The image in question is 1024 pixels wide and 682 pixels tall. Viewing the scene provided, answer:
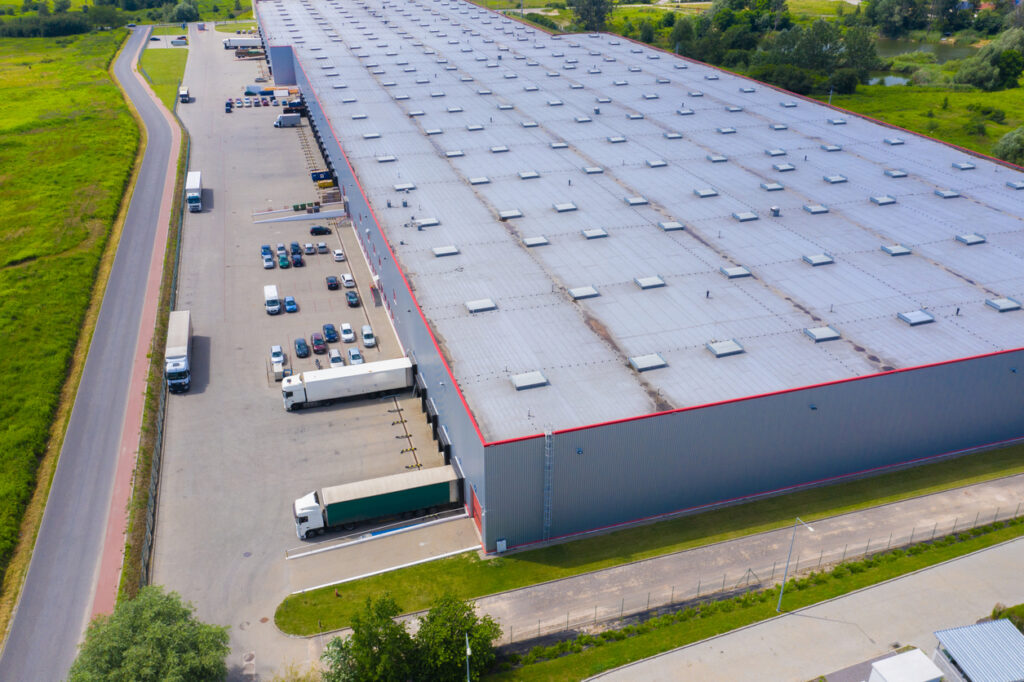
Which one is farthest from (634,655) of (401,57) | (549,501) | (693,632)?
(401,57)

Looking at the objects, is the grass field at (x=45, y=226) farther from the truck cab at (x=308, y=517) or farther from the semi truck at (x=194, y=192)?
the truck cab at (x=308, y=517)

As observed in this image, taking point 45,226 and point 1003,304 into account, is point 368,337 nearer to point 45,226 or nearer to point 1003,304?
point 1003,304

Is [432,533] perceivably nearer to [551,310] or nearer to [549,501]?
[549,501]

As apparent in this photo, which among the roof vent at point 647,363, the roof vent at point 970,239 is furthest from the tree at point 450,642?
the roof vent at point 970,239

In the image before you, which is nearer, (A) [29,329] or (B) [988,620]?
(B) [988,620]

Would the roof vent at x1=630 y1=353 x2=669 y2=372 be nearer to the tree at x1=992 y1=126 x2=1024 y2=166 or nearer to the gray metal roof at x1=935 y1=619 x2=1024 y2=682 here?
the gray metal roof at x1=935 y1=619 x2=1024 y2=682

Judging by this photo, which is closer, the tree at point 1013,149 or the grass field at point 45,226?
the grass field at point 45,226

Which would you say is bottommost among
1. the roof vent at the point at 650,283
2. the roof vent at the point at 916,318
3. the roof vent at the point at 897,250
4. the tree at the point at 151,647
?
the tree at the point at 151,647
